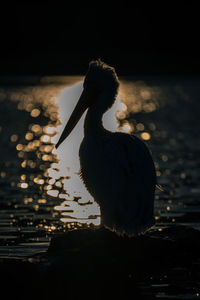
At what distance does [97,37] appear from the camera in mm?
108875

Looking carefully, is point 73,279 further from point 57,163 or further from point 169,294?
point 57,163

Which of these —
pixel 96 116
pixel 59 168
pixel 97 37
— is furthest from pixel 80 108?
pixel 97 37

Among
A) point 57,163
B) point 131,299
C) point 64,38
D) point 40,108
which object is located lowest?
point 131,299

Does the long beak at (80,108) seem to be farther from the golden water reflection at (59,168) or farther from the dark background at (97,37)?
the dark background at (97,37)

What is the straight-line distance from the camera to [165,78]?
81.6 metres

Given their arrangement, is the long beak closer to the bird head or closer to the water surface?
the bird head

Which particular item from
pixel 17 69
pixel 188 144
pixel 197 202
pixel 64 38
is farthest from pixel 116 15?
pixel 197 202

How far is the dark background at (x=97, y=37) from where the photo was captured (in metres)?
88.5

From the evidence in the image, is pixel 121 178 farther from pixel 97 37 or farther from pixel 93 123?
pixel 97 37

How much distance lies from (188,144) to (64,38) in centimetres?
9099

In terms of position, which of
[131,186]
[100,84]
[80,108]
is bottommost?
[131,186]

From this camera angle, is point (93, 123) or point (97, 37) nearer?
point (93, 123)

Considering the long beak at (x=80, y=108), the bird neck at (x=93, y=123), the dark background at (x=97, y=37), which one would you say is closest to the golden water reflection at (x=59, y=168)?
the long beak at (x=80, y=108)

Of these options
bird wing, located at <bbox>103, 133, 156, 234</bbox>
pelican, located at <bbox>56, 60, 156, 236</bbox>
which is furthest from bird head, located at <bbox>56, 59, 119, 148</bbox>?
bird wing, located at <bbox>103, 133, 156, 234</bbox>
